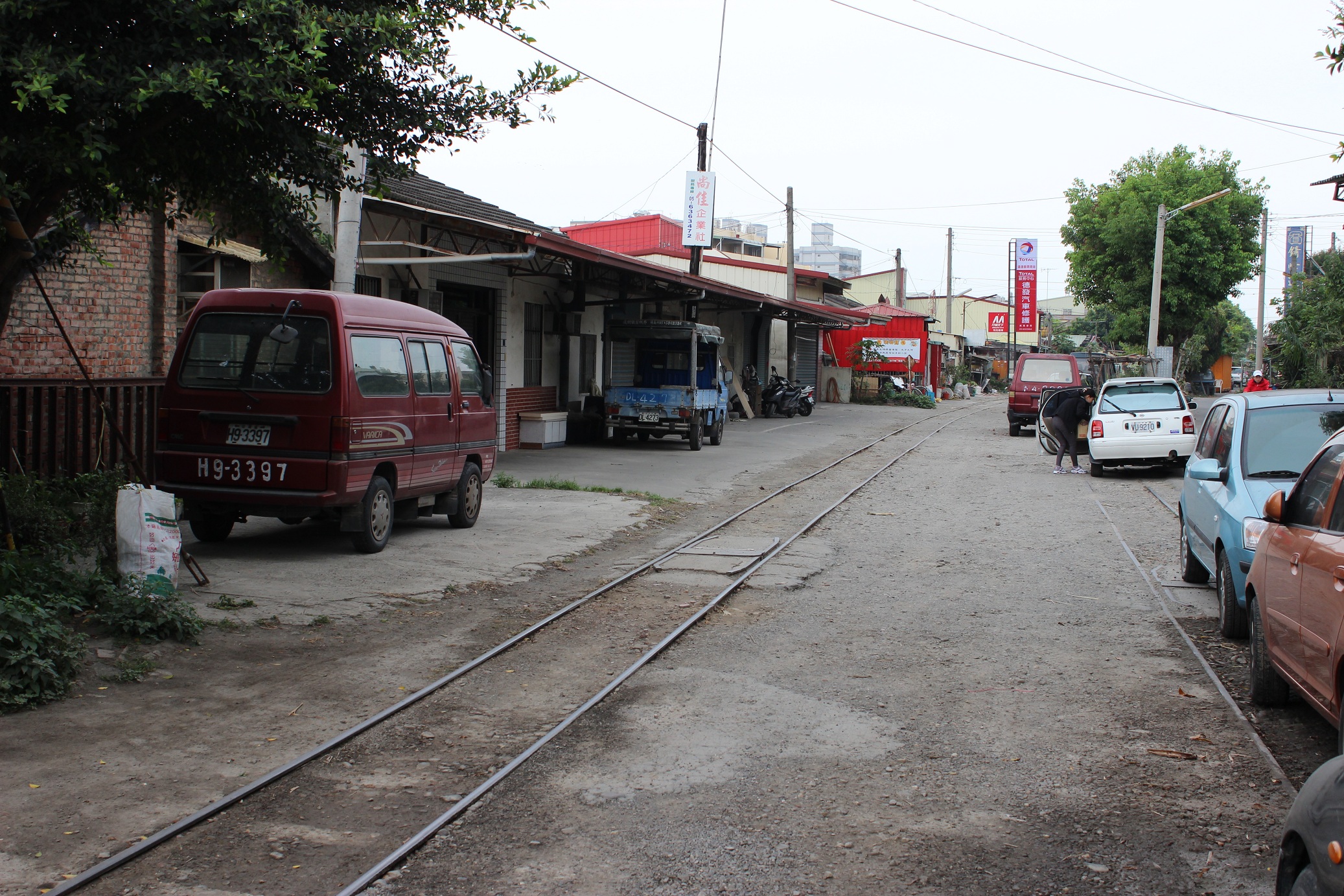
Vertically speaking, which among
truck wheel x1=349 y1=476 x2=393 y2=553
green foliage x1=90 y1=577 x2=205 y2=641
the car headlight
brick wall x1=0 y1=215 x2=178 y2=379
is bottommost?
green foliage x1=90 y1=577 x2=205 y2=641

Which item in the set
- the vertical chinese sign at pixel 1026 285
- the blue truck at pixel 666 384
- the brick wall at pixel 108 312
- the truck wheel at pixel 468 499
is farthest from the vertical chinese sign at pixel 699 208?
the vertical chinese sign at pixel 1026 285

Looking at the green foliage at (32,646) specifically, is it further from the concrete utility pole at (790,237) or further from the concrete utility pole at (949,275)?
the concrete utility pole at (949,275)

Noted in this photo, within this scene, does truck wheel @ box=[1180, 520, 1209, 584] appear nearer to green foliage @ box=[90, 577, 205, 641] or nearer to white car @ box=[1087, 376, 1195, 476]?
green foliage @ box=[90, 577, 205, 641]

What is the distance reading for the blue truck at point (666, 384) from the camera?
862 inches

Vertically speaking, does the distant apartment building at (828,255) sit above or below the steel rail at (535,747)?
above

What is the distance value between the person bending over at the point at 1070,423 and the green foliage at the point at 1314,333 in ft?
28.9

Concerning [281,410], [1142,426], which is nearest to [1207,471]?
[281,410]

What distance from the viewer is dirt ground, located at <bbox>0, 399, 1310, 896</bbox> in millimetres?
Answer: 3826

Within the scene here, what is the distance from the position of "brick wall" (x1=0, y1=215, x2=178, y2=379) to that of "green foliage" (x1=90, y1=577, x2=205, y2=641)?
4984 millimetres

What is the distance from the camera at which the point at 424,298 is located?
1792 centimetres

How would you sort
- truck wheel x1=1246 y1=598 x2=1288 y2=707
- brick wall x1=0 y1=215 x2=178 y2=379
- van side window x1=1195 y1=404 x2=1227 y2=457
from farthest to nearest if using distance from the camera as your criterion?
1. brick wall x1=0 y1=215 x2=178 y2=379
2. van side window x1=1195 y1=404 x2=1227 y2=457
3. truck wheel x1=1246 y1=598 x2=1288 y2=707

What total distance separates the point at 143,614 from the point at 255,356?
296 centimetres

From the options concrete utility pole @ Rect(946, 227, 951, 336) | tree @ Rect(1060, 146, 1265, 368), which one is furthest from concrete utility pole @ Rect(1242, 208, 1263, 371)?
concrete utility pole @ Rect(946, 227, 951, 336)

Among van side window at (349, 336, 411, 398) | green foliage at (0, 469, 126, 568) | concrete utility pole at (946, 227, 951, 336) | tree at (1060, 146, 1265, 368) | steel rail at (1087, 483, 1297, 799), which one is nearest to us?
steel rail at (1087, 483, 1297, 799)
